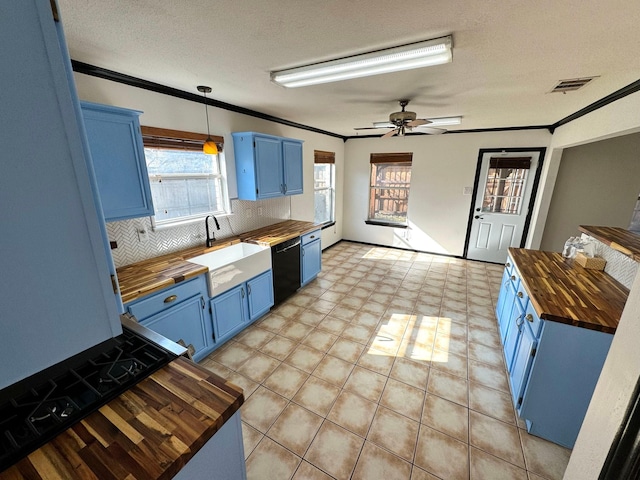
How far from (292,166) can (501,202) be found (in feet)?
12.3

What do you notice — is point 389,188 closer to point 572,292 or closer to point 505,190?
point 505,190

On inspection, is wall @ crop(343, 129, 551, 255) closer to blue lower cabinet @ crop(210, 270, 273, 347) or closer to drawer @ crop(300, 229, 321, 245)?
drawer @ crop(300, 229, 321, 245)

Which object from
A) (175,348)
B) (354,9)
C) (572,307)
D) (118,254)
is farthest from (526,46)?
(118,254)

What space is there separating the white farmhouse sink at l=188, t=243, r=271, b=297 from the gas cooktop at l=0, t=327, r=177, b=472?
1205 mm

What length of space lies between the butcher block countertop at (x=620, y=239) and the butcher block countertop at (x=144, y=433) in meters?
2.62

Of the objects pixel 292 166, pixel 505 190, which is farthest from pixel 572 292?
pixel 505 190

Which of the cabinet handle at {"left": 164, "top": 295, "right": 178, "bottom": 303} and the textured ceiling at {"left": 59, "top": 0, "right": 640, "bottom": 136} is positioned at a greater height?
the textured ceiling at {"left": 59, "top": 0, "right": 640, "bottom": 136}

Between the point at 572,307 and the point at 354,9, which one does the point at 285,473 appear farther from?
the point at 354,9

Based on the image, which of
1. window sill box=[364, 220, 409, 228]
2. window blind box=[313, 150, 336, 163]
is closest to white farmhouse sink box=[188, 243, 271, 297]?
window blind box=[313, 150, 336, 163]

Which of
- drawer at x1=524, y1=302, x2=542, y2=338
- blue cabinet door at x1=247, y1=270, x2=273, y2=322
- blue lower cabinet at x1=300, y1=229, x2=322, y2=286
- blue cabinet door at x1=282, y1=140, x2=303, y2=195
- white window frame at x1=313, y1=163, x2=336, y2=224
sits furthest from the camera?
white window frame at x1=313, y1=163, x2=336, y2=224

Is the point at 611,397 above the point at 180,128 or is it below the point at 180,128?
below

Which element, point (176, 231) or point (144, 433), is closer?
point (144, 433)

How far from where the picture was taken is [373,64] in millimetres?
1714

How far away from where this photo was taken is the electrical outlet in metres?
2.33
